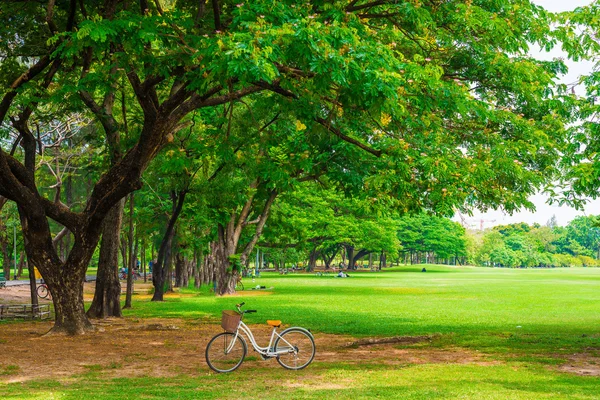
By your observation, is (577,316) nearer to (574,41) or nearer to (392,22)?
(574,41)

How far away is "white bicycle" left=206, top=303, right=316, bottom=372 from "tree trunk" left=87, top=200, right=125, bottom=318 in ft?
31.2

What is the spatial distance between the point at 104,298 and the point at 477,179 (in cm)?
1276

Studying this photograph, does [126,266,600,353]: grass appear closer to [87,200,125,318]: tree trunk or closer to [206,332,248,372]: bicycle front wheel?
[87,200,125,318]: tree trunk

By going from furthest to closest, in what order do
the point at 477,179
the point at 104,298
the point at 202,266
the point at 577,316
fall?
the point at 202,266 < the point at 577,316 < the point at 104,298 < the point at 477,179

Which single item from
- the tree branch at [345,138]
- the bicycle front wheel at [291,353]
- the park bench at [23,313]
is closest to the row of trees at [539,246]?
the park bench at [23,313]

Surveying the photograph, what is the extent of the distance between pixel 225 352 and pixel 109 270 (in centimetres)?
1053

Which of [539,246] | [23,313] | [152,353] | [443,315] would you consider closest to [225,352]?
[152,353]

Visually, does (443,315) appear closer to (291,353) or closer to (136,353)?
(136,353)

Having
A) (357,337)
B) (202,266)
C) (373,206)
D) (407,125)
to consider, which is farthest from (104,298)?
(202,266)

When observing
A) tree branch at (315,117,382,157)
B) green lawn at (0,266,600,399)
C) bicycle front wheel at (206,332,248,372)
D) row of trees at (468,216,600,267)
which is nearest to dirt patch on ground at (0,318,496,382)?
bicycle front wheel at (206,332,248,372)

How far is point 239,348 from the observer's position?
12.6m

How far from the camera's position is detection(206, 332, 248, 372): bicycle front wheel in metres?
12.1

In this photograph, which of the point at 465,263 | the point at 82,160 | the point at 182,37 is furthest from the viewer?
the point at 465,263

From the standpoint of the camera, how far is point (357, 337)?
18.4m
